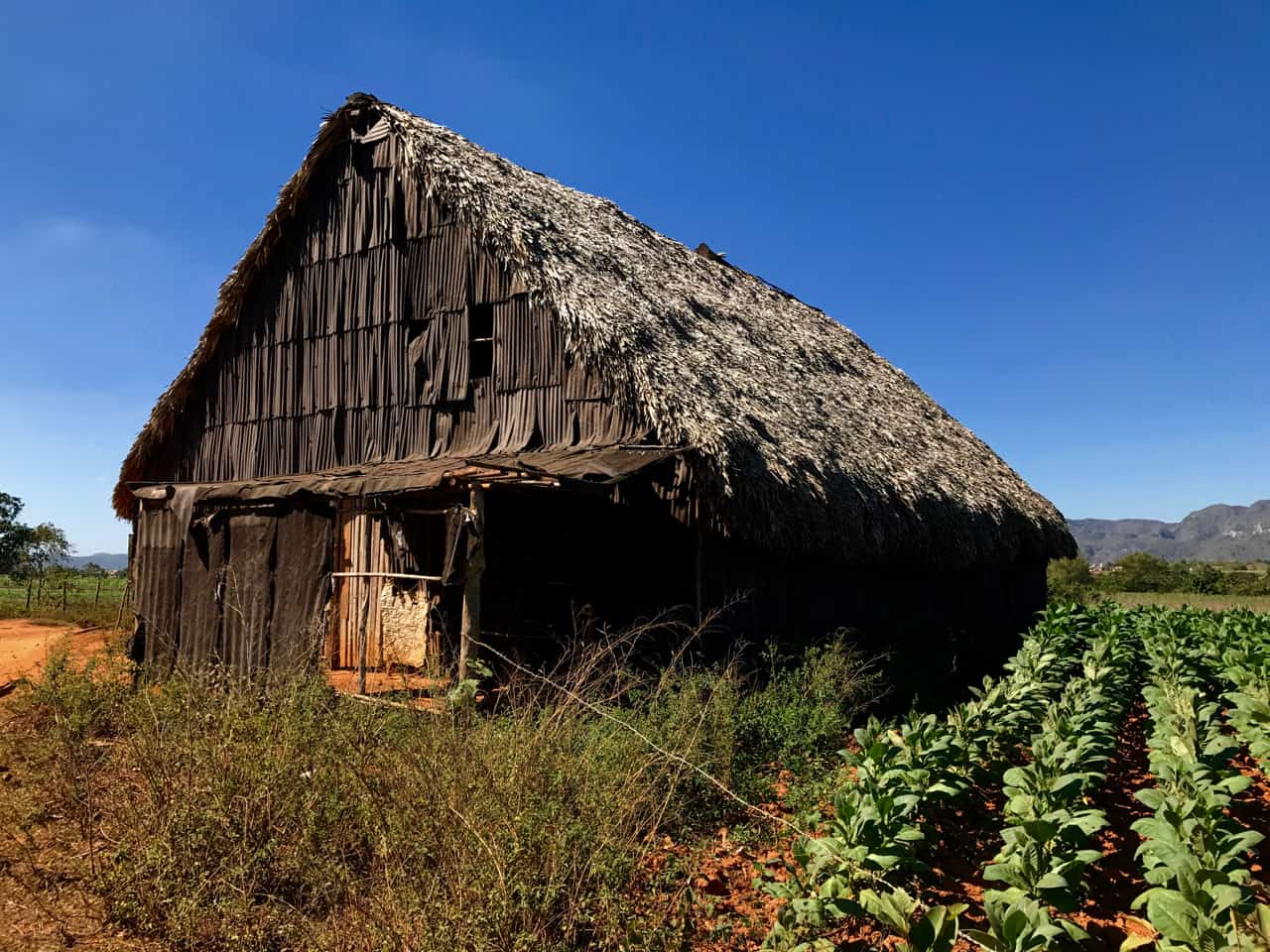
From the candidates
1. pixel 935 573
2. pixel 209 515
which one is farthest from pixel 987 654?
pixel 209 515

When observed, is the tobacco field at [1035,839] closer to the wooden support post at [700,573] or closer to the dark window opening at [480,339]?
the wooden support post at [700,573]

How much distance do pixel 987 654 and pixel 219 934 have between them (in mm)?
12912

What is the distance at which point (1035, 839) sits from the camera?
4.01 m

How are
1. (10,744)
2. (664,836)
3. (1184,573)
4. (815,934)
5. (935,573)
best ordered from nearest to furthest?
(815,934) < (664,836) < (10,744) < (935,573) < (1184,573)

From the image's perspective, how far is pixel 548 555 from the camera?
9.20m

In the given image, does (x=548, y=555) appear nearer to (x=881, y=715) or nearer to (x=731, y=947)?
(x=881, y=715)

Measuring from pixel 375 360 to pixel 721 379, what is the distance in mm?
4616

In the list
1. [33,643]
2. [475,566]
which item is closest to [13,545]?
[33,643]

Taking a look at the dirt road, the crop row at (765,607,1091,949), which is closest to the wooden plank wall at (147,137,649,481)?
the dirt road

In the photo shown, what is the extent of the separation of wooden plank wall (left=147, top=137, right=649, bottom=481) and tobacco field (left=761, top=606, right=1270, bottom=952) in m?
4.60

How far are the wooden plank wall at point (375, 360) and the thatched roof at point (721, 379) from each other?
0.35 metres

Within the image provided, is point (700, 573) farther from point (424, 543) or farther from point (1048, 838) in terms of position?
point (1048, 838)

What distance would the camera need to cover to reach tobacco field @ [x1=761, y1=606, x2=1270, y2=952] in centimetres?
334

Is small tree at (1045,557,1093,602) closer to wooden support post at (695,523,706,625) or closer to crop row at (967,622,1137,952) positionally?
wooden support post at (695,523,706,625)
